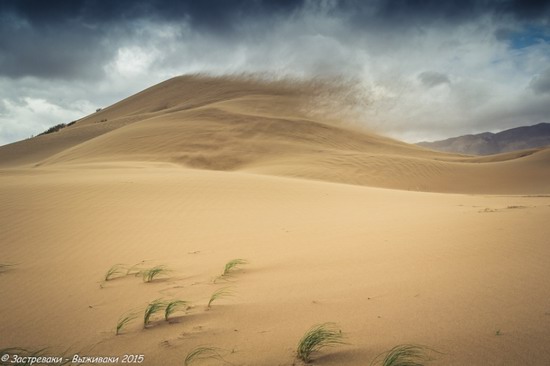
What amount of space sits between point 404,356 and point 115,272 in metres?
3.33

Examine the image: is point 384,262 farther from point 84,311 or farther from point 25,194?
point 25,194

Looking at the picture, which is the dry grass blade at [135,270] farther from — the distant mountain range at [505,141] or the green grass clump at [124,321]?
the distant mountain range at [505,141]

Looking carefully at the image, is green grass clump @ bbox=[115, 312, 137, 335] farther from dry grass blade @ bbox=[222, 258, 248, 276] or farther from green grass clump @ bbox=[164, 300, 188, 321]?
dry grass blade @ bbox=[222, 258, 248, 276]

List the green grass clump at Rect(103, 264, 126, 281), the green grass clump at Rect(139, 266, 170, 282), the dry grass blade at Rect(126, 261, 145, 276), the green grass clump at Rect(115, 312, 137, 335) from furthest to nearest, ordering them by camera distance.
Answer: the dry grass blade at Rect(126, 261, 145, 276) → the green grass clump at Rect(103, 264, 126, 281) → the green grass clump at Rect(139, 266, 170, 282) → the green grass clump at Rect(115, 312, 137, 335)

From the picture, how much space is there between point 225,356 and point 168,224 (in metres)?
4.71

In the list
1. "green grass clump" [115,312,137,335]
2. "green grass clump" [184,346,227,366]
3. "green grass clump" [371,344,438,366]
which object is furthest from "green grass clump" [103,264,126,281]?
"green grass clump" [371,344,438,366]

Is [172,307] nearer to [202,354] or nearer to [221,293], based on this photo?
[221,293]

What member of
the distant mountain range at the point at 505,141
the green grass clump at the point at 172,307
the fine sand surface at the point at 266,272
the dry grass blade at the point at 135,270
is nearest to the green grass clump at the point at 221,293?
the fine sand surface at the point at 266,272

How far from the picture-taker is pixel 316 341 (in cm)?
195

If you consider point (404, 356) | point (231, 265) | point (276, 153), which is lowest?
point (404, 356)

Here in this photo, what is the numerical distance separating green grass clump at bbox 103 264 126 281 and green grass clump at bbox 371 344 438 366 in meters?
3.06

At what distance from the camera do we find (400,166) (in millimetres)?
22438

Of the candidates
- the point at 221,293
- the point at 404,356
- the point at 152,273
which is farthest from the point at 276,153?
the point at 404,356

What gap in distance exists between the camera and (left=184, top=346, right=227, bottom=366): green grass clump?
198cm
